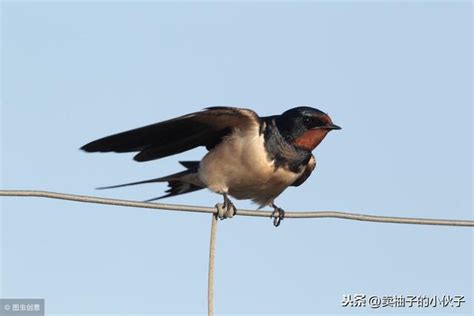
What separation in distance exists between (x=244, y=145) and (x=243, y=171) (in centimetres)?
13

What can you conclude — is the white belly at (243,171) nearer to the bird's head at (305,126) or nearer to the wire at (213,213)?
the bird's head at (305,126)

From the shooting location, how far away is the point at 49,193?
8.73 ft

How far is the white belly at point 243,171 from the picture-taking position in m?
4.35

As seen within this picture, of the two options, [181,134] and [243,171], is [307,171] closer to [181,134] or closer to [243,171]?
[243,171]

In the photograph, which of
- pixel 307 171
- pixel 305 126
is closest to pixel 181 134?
pixel 305 126

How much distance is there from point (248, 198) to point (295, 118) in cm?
45

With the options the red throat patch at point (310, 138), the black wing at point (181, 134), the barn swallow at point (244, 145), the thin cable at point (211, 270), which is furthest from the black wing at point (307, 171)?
the thin cable at point (211, 270)

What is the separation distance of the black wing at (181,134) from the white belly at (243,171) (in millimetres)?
74

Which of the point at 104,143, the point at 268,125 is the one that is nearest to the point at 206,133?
the point at 268,125

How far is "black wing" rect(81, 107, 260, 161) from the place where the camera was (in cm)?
415

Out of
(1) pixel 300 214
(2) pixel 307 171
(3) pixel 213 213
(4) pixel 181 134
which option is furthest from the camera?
(2) pixel 307 171

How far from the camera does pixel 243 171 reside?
14.3 ft

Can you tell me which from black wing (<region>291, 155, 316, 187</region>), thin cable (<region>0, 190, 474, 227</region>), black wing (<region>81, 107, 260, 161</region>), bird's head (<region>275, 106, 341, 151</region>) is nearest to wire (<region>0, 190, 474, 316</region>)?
thin cable (<region>0, 190, 474, 227</region>)

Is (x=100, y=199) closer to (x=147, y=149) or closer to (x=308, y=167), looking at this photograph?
(x=147, y=149)
